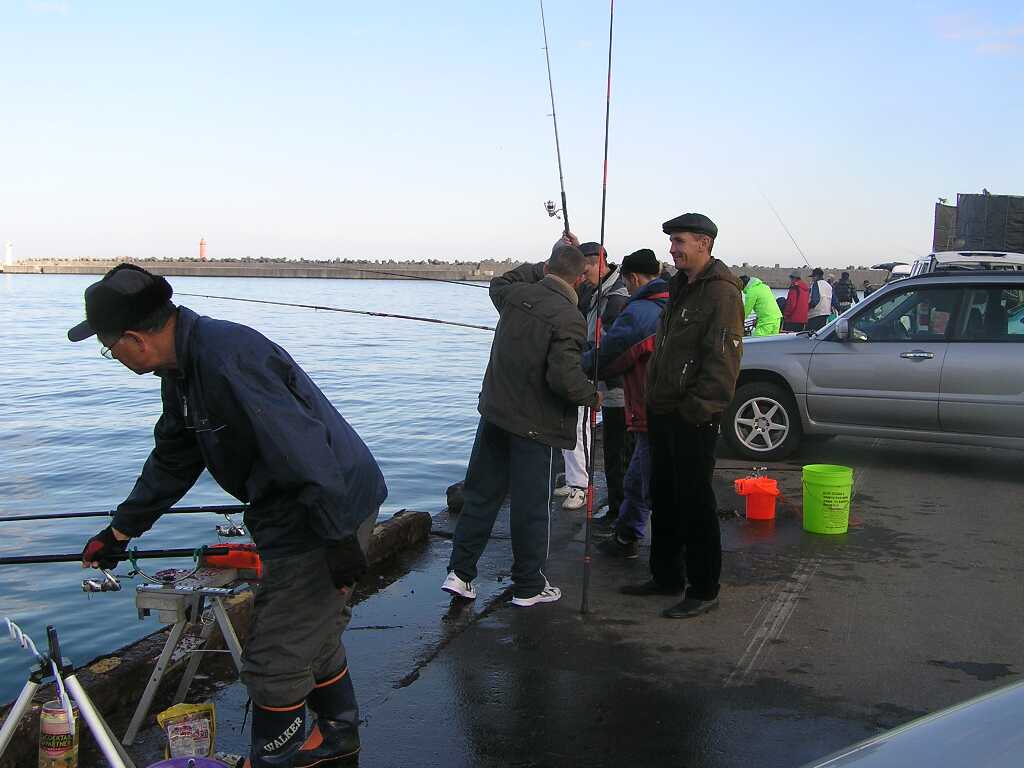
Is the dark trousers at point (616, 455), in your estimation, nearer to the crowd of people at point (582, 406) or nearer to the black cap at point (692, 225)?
the crowd of people at point (582, 406)

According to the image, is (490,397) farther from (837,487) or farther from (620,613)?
(837,487)

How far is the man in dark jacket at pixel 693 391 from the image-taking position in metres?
4.98

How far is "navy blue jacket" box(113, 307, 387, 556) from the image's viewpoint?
123 inches

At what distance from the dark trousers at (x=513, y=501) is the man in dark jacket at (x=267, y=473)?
5.48 ft

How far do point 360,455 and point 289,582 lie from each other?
480mm

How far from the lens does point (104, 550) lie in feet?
12.1

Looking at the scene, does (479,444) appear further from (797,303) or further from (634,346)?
(797,303)

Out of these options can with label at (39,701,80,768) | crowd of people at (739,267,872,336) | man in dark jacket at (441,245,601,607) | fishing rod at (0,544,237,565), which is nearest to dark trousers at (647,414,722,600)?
man in dark jacket at (441,245,601,607)

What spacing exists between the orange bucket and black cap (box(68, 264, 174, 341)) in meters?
4.92

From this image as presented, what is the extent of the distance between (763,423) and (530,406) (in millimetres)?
4949

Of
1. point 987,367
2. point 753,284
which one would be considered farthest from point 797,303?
point 987,367

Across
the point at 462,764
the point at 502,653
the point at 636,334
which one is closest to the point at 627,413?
the point at 636,334

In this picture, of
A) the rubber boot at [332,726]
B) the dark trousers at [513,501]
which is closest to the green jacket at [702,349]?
the dark trousers at [513,501]

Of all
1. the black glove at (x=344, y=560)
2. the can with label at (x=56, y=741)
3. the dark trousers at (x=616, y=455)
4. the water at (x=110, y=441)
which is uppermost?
the black glove at (x=344, y=560)
